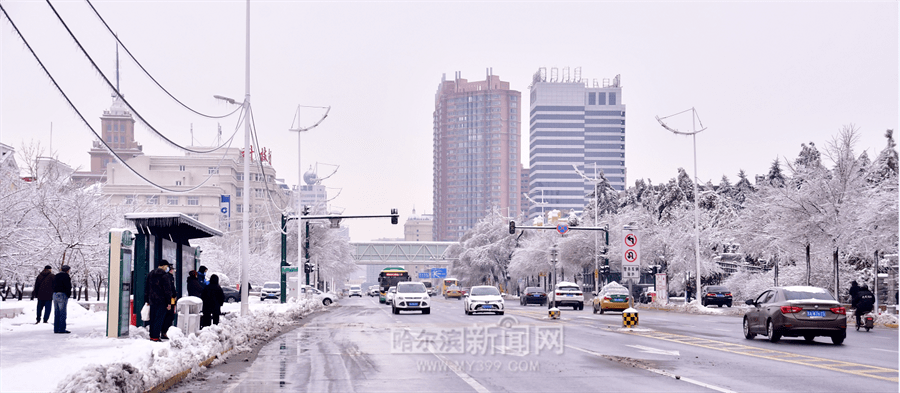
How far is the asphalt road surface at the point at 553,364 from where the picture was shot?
12.2 m

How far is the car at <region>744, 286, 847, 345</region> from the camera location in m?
20.8

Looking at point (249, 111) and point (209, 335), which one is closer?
point (209, 335)

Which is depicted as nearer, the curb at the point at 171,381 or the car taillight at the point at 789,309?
the curb at the point at 171,381

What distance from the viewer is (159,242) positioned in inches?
813

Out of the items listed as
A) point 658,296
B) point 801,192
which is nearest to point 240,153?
point 658,296

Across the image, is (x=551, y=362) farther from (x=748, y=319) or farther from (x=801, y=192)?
(x=801, y=192)

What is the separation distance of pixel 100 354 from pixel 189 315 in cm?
364

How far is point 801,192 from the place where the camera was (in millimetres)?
39969

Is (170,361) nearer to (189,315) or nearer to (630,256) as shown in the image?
(189,315)

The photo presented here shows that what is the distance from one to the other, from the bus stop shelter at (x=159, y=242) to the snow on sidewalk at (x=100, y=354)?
4.17 ft

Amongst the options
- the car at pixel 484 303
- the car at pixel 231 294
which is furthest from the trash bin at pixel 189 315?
the car at pixel 231 294

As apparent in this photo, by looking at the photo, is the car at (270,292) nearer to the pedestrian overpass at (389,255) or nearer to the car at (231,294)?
the car at (231,294)

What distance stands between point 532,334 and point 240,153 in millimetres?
122126

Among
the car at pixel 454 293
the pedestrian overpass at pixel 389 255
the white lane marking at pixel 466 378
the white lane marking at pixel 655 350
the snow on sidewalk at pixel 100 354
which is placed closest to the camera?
the snow on sidewalk at pixel 100 354
